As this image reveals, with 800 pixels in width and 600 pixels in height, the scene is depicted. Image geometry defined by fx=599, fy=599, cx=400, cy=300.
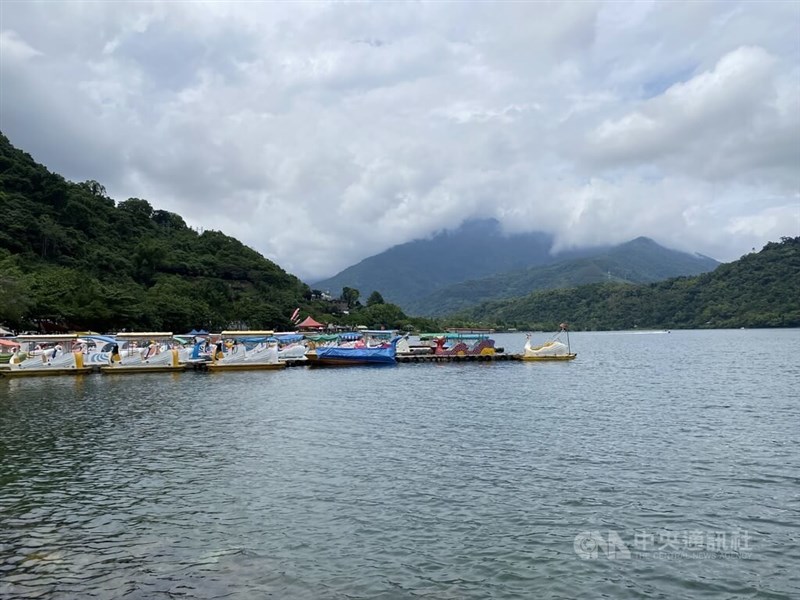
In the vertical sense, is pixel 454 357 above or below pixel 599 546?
above

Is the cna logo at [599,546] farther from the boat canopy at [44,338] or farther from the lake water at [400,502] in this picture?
the boat canopy at [44,338]

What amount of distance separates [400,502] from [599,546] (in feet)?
16.9

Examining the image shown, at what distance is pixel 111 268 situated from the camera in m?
112

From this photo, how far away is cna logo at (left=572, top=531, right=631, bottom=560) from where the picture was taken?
12.2m

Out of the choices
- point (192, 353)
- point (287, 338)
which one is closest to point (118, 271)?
point (287, 338)

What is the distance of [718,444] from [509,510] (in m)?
12.3

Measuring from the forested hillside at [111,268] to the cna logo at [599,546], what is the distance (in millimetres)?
70215

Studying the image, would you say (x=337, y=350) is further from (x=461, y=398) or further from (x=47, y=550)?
(x=47, y=550)

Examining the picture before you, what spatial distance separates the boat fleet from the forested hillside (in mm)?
12758

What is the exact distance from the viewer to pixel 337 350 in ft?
225

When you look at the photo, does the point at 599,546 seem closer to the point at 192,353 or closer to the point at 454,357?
the point at 192,353

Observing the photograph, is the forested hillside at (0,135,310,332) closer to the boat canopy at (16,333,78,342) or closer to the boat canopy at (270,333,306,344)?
the boat canopy at (16,333,78,342)

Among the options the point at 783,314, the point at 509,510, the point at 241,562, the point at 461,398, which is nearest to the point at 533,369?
the point at 461,398

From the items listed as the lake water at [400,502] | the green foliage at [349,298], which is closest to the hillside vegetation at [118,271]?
the green foliage at [349,298]
